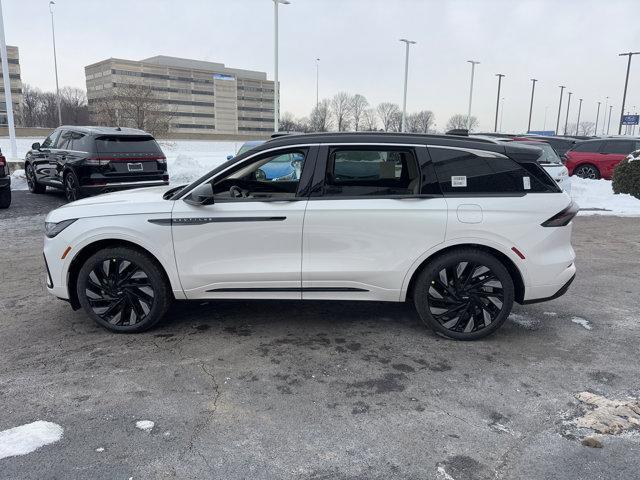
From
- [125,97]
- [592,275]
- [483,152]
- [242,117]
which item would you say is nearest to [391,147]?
[483,152]

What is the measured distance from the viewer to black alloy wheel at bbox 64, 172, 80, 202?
10.8 meters

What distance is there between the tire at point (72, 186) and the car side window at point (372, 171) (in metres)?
8.38

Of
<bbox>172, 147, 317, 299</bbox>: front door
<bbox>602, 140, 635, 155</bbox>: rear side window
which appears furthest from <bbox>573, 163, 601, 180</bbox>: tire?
<bbox>172, 147, 317, 299</bbox>: front door

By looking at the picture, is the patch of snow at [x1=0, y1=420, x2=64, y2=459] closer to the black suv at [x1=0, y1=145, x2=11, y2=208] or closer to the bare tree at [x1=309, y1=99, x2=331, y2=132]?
the black suv at [x1=0, y1=145, x2=11, y2=208]

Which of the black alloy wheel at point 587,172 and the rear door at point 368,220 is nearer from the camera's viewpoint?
the rear door at point 368,220

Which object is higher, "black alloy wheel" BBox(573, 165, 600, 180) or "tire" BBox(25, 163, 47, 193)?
"black alloy wheel" BBox(573, 165, 600, 180)

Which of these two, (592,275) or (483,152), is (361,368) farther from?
(592,275)

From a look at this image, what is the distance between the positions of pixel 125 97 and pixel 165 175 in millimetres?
26194

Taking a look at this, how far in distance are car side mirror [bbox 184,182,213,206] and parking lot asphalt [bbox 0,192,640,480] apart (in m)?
1.19

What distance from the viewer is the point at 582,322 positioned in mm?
4906

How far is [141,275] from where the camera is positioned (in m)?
4.35

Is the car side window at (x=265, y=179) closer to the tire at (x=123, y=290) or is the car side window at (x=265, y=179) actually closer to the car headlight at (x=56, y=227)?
the tire at (x=123, y=290)

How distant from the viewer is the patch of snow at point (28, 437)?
2.81 meters

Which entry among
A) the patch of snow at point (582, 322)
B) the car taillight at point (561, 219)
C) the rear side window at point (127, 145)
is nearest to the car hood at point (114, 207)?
the car taillight at point (561, 219)
